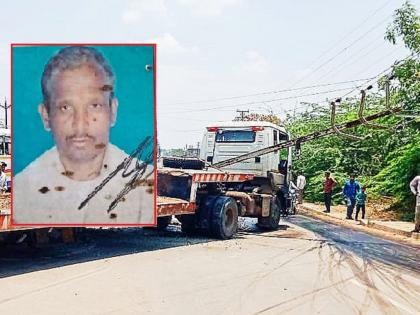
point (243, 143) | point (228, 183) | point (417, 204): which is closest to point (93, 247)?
point (228, 183)

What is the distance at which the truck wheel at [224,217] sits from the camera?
12938mm

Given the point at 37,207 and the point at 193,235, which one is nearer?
the point at 37,207

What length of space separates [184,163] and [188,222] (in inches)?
57.7

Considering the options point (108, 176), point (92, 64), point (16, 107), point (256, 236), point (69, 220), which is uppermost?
point (92, 64)

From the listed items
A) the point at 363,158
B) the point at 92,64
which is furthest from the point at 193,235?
the point at 363,158

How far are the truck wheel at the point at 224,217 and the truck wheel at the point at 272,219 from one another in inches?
78.4

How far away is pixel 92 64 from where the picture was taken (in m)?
7.35

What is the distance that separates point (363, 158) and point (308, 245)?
1721 cm

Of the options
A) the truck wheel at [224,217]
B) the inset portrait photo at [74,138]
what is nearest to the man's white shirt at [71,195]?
the inset portrait photo at [74,138]

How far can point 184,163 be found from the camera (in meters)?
13.6

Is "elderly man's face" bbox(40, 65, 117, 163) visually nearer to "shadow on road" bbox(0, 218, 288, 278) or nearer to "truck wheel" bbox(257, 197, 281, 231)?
"shadow on road" bbox(0, 218, 288, 278)

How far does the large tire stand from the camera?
13570mm

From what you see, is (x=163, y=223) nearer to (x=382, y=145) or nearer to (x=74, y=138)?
(x=74, y=138)

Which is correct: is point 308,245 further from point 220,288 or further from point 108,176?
point 108,176
